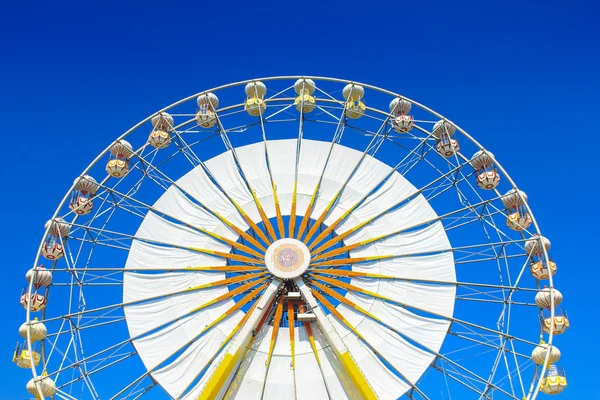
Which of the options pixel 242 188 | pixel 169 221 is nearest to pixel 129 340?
pixel 169 221

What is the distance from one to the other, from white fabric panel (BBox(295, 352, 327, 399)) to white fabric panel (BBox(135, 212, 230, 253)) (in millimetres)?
5255

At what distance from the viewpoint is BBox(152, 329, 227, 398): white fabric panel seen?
22.3 metres

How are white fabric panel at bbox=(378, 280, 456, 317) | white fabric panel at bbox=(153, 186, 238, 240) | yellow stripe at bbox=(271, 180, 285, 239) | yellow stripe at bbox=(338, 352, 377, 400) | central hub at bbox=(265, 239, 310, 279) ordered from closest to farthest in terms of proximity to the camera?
Answer: 1. yellow stripe at bbox=(338, 352, 377, 400)
2. central hub at bbox=(265, 239, 310, 279)
3. white fabric panel at bbox=(378, 280, 456, 317)
4. yellow stripe at bbox=(271, 180, 285, 239)
5. white fabric panel at bbox=(153, 186, 238, 240)

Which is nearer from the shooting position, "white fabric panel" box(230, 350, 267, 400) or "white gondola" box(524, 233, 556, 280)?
"white fabric panel" box(230, 350, 267, 400)

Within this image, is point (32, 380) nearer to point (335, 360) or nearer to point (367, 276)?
point (335, 360)

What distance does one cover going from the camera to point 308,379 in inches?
867

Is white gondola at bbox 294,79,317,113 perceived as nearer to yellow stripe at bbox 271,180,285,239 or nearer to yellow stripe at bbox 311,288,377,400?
yellow stripe at bbox 271,180,285,239

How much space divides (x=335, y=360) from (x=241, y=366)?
133 inches

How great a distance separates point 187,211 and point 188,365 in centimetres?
622

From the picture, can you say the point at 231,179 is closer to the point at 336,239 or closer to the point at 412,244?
the point at 336,239

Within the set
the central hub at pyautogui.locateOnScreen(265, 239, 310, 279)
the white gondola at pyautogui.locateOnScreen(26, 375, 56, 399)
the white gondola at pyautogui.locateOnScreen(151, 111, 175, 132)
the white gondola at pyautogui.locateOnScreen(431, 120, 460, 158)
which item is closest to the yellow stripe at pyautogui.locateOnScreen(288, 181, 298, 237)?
the central hub at pyautogui.locateOnScreen(265, 239, 310, 279)

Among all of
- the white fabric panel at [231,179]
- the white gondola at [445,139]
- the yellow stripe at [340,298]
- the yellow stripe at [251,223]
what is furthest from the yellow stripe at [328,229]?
the white gondola at [445,139]

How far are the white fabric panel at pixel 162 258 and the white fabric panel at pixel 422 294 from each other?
21.4ft

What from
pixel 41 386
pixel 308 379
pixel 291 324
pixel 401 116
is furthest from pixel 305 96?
pixel 41 386
